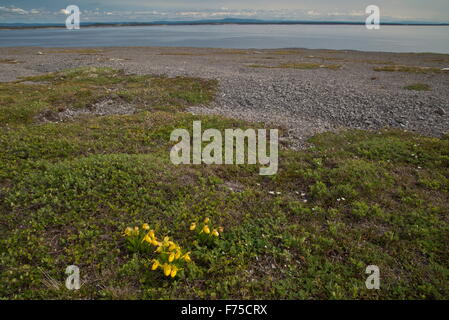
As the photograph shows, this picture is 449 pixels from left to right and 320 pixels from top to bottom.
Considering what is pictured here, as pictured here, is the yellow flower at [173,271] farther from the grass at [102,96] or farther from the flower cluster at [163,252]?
the grass at [102,96]

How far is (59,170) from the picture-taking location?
11.6 meters

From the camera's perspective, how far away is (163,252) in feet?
24.8


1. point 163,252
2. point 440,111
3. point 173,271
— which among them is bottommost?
point 173,271

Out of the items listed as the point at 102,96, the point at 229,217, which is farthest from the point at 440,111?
the point at 102,96

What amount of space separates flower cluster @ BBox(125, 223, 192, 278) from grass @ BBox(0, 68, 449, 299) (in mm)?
316

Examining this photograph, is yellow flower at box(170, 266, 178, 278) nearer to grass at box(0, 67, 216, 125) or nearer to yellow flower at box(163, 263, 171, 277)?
yellow flower at box(163, 263, 171, 277)

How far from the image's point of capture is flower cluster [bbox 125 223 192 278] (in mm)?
7223

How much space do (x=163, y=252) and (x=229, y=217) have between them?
318 centimetres

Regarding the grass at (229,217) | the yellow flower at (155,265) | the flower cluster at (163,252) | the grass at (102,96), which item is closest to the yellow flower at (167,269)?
the flower cluster at (163,252)

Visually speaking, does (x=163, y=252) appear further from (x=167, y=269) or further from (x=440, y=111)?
(x=440, y=111)

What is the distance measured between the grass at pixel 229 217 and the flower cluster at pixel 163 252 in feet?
1.04

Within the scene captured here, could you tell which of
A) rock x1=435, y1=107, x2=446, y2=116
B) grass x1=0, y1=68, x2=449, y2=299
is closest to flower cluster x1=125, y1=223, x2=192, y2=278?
grass x1=0, y1=68, x2=449, y2=299
